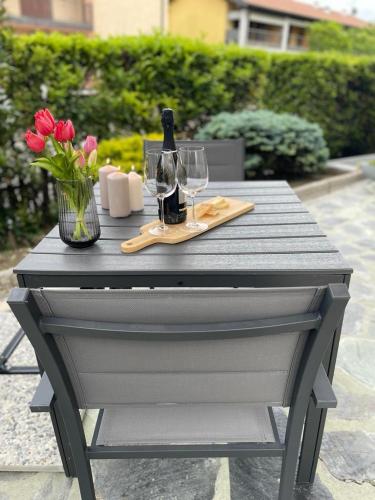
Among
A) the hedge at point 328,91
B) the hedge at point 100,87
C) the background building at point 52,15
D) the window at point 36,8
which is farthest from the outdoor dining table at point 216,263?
the window at point 36,8

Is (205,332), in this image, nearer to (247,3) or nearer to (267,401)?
(267,401)

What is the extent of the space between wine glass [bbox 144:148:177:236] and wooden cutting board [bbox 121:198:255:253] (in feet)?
0.45

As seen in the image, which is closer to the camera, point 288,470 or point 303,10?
point 288,470

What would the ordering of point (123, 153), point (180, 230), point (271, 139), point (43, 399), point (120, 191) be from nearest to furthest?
point (43, 399)
point (180, 230)
point (120, 191)
point (123, 153)
point (271, 139)

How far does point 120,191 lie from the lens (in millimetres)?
1534

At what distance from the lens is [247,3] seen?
24188mm

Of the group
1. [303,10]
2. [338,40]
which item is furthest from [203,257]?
[303,10]

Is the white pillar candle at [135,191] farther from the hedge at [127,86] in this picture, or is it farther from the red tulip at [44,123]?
the hedge at [127,86]

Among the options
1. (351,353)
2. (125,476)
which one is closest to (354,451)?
(351,353)

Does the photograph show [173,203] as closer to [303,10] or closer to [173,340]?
[173,340]

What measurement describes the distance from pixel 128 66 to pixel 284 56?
291cm

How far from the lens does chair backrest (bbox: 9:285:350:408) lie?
81 centimetres

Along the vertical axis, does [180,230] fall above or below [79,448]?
above

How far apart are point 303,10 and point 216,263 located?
33771 millimetres
